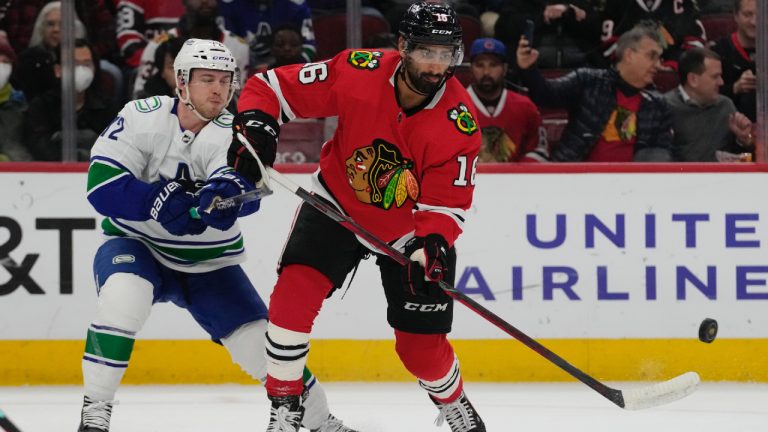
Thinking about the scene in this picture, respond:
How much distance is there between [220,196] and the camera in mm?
3129

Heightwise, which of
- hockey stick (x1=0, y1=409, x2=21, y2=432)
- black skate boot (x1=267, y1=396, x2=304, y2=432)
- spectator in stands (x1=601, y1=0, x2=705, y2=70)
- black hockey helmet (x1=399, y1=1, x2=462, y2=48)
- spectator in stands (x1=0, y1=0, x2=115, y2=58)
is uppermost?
black hockey helmet (x1=399, y1=1, x2=462, y2=48)

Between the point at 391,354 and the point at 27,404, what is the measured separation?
1298 millimetres

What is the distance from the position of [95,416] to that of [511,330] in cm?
110

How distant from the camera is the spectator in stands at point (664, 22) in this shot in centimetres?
460

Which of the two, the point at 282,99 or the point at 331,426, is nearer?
the point at 282,99

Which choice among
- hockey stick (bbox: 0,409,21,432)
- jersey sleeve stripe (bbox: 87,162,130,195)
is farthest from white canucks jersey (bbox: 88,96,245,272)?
hockey stick (bbox: 0,409,21,432)

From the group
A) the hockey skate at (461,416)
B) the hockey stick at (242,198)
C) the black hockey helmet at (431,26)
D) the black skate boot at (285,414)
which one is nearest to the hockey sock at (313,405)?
the black skate boot at (285,414)

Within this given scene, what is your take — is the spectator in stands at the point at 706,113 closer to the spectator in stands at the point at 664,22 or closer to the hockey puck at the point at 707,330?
the spectator in stands at the point at 664,22

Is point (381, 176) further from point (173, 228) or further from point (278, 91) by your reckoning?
point (173, 228)

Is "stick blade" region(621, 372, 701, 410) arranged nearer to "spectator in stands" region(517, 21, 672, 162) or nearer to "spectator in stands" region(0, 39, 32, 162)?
"spectator in stands" region(517, 21, 672, 162)

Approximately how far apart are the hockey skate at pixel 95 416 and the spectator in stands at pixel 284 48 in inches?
69.0

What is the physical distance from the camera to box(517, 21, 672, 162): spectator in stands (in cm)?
461

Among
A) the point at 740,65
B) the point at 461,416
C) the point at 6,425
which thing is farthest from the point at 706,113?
the point at 6,425

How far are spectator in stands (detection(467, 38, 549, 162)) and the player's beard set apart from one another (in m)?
1.51
